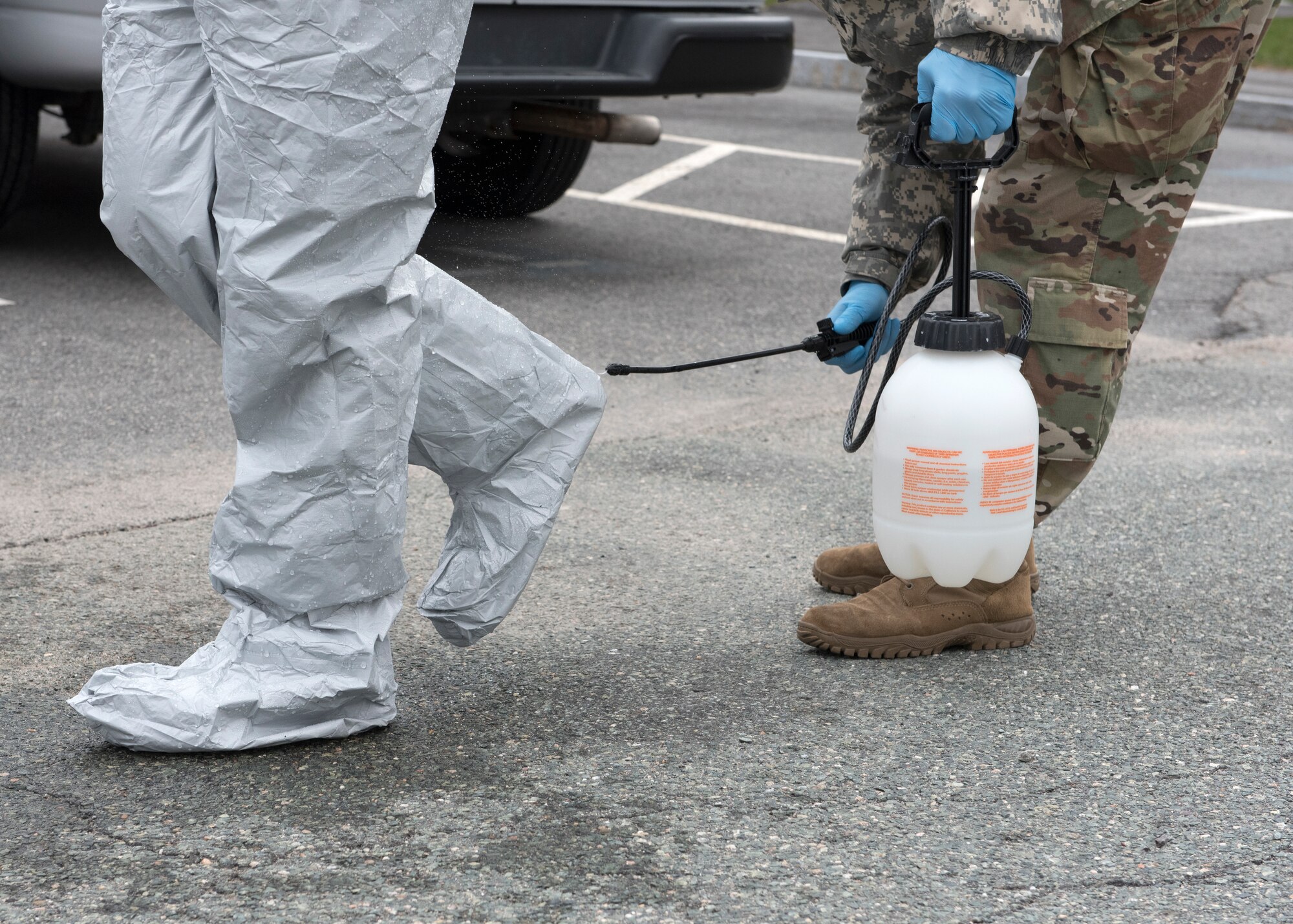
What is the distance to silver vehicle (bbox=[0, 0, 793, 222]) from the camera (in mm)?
4223

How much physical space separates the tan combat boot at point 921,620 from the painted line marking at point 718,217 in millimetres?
3558

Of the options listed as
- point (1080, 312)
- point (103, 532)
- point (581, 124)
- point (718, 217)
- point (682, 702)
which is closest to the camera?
point (682, 702)

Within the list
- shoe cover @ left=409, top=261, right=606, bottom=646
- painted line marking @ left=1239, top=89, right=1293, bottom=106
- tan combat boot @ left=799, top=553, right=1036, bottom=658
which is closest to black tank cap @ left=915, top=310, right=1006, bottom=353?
tan combat boot @ left=799, top=553, right=1036, bottom=658

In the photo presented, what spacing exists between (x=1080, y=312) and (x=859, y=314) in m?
0.39

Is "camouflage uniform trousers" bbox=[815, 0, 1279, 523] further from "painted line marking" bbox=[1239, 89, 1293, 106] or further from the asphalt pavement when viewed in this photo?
"painted line marking" bbox=[1239, 89, 1293, 106]

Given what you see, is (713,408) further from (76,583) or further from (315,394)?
(315,394)

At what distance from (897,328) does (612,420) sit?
3.92 feet

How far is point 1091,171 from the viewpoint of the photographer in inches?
92.7

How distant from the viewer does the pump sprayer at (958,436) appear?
87.3 inches

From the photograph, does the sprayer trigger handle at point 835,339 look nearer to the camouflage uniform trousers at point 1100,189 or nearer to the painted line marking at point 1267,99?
the camouflage uniform trousers at point 1100,189

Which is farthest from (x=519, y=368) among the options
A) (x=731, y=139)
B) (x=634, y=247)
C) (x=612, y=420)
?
(x=731, y=139)

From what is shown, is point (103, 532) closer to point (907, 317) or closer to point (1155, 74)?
point (907, 317)

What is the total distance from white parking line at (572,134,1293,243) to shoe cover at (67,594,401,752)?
3931 millimetres

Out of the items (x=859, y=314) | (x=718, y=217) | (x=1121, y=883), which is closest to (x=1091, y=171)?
(x=859, y=314)
